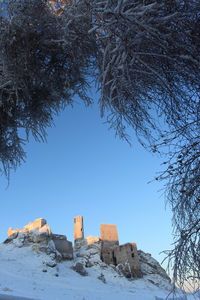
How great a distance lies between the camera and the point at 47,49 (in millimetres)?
3656

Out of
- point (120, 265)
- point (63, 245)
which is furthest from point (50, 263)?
point (120, 265)

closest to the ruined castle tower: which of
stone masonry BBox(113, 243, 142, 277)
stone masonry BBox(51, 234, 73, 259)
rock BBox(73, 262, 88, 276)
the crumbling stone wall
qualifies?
stone masonry BBox(51, 234, 73, 259)

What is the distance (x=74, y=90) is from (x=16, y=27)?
1.46m

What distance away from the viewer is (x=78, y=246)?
32594mm

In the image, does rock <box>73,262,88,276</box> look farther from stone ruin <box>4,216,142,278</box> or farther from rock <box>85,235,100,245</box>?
rock <box>85,235,100,245</box>

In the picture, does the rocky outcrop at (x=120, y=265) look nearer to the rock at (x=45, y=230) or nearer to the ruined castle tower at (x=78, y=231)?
the ruined castle tower at (x=78, y=231)

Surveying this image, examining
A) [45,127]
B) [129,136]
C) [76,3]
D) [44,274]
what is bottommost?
[44,274]

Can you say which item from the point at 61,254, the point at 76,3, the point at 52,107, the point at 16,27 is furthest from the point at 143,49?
the point at 61,254

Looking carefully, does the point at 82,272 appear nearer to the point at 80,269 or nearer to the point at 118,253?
the point at 80,269

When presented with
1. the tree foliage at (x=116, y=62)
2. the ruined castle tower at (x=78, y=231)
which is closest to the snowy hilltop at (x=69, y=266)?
the ruined castle tower at (x=78, y=231)

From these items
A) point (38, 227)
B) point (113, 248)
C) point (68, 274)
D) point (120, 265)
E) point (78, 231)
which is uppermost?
point (78, 231)

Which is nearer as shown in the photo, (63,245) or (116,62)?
(116,62)

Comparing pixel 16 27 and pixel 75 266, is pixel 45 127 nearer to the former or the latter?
pixel 16 27

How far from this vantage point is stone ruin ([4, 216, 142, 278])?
26550 millimetres
